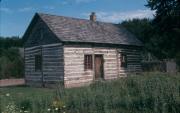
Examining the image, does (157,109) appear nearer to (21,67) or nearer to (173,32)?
(173,32)

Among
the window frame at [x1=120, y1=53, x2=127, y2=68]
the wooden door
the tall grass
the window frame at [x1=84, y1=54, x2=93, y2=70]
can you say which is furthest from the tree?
the tall grass

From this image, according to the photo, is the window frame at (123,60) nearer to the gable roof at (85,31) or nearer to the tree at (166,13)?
the gable roof at (85,31)

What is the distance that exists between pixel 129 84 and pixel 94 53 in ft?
39.1

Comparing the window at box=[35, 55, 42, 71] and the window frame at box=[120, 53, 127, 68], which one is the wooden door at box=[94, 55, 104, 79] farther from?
the window at box=[35, 55, 42, 71]

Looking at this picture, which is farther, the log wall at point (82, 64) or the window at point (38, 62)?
the window at point (38, 62)

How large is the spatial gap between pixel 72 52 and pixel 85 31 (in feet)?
11.2

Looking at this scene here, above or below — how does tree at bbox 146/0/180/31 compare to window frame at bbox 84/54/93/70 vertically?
above

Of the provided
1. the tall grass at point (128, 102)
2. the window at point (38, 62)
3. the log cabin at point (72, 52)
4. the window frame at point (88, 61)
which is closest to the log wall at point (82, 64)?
the log cabin at point (72, 52)

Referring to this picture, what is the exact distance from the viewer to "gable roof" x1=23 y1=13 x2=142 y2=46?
25325mm

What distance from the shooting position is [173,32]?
31672 mm

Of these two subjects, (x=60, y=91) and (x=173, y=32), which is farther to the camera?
(x=173, y=32)

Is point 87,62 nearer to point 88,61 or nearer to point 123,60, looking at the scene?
point 88,61

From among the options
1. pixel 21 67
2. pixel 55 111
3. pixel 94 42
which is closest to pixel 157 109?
pixel 55 111

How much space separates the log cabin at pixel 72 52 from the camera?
24.8 meters
